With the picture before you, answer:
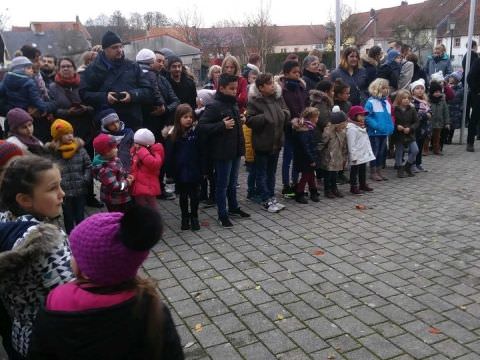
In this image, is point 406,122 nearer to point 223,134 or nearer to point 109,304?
point 223,134

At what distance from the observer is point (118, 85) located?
6516 mm

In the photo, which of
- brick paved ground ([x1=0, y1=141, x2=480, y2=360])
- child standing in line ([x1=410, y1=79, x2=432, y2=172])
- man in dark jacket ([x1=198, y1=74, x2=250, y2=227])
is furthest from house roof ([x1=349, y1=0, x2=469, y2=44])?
man in dark jacket ([x1=198, y1=74, x2=250, y2=227])

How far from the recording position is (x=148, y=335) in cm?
169

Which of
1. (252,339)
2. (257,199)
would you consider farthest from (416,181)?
(252,339)

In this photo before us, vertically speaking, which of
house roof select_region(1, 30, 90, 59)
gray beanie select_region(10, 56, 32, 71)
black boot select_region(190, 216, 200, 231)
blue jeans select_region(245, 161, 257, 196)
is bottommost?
black boot select_region(190, 216, 200, 231)

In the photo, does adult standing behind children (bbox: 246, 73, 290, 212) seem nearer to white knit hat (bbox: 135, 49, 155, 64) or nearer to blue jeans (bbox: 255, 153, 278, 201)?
blue jeans (bbox: 255, 153, 278, 201)

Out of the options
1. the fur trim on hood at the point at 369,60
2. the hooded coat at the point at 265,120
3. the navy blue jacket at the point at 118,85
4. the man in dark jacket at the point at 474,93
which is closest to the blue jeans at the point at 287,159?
the hooded coat at the point at 265,120

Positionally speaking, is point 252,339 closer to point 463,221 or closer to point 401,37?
point 463,221

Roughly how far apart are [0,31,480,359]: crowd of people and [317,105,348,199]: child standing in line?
0.02 m

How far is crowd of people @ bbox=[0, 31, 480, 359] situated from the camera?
168 cm

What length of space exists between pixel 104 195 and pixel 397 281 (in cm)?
327

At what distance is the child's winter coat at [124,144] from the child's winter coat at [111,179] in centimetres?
55

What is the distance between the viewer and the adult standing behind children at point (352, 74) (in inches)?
336

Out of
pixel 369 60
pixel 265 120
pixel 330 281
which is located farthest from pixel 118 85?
pixel 369 60
